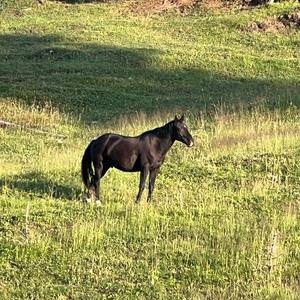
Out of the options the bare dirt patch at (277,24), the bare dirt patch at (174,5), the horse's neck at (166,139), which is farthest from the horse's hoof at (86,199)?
the bare dirt patch at (174,5)

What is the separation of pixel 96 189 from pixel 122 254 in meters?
2.43

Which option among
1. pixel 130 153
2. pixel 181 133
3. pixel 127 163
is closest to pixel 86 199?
pixel 127 163

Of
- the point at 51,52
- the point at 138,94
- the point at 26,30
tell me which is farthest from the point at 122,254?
the point at 26,30

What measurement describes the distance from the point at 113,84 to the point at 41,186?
1388cm

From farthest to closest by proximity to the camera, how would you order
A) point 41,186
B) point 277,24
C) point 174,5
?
1. point 174,5
2. point 277,24
3. point 41,186

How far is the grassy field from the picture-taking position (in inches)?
306

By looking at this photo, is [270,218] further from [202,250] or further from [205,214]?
[202,250]

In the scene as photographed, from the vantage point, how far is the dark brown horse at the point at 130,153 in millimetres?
10688

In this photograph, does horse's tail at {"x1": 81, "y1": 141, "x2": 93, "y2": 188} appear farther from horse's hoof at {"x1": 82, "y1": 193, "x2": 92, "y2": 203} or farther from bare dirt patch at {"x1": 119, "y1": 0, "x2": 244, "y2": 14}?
bare dirt patch at {"x1": 119, "y1": 0, "x2": 244, "y2": 14}

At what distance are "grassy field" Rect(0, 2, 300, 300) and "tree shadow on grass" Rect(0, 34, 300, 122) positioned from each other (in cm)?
7

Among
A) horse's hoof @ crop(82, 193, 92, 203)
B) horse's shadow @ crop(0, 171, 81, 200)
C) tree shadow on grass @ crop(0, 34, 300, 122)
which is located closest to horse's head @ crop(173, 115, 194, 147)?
→ horse's hoof @ crop(82, 193, 92, 203)

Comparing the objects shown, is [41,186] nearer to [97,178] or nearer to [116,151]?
[97,178]

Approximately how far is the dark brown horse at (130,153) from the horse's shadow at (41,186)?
1.75 ft

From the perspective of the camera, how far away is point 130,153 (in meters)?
10.7
